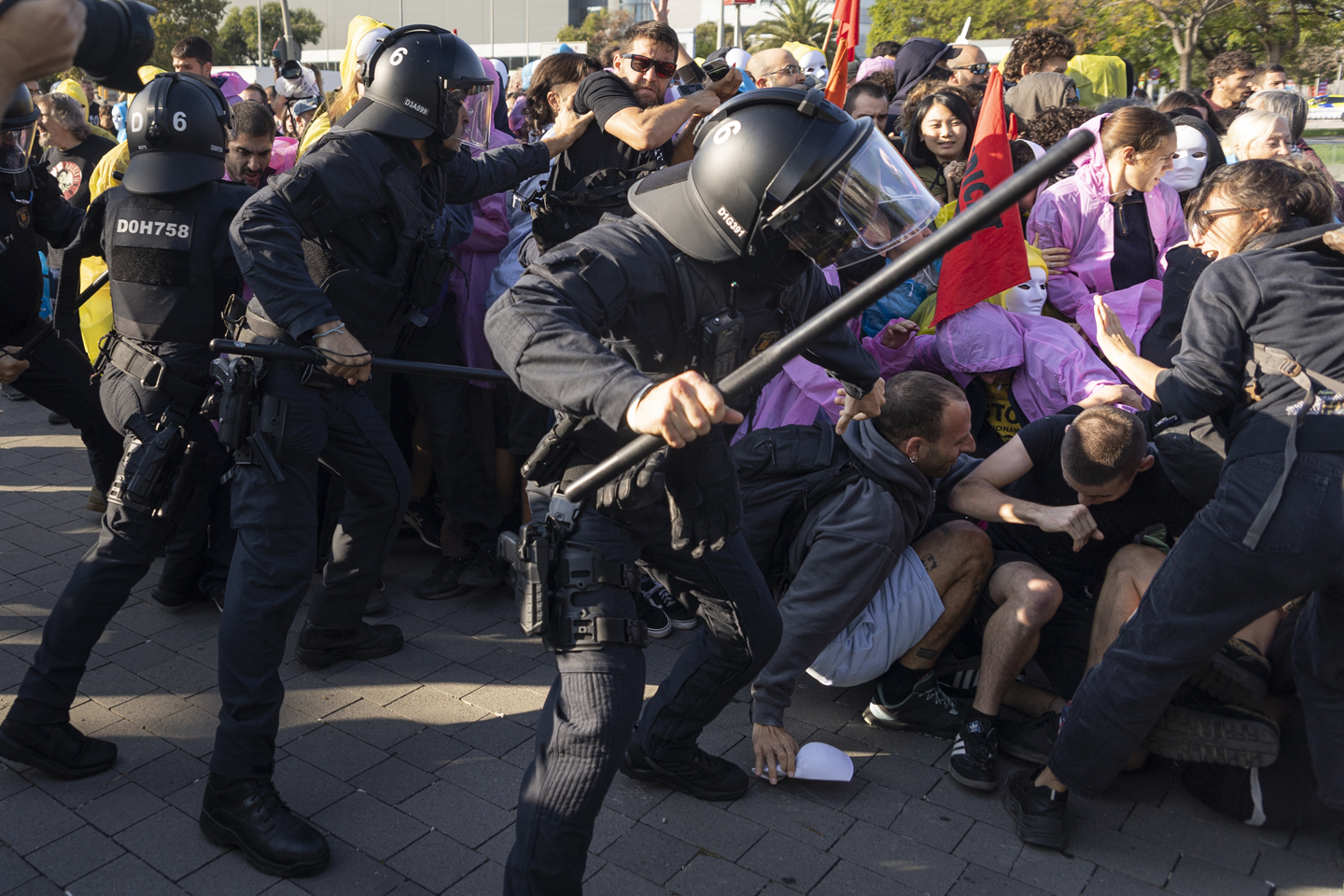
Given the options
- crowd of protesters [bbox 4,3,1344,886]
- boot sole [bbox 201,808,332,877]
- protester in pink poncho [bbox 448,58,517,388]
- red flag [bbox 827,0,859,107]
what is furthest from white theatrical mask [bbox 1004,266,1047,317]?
boot sole [bbox 201,808,332,877]

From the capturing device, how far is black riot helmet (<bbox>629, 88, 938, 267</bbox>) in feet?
7.30

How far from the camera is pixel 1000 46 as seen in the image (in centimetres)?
2062

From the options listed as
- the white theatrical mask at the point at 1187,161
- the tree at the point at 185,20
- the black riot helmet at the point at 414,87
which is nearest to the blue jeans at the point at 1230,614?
the black riot helmet at the point at 414,87

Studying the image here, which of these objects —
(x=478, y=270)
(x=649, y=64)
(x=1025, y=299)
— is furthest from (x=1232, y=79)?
(x=478, y=270)

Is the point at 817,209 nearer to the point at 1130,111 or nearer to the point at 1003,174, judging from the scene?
the point at 1003,174

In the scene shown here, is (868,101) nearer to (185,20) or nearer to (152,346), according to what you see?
(152,346)

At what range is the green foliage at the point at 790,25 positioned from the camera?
51.5 m

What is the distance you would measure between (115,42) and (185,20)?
48.3m

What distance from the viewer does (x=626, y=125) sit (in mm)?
4145

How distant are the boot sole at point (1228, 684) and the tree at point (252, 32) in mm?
56949

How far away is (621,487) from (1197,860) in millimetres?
2017

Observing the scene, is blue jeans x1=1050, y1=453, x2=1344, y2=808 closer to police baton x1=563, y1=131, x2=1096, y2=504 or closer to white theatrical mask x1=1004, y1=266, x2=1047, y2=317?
police baton x1=563, y1=131, x2=1096, y2=504

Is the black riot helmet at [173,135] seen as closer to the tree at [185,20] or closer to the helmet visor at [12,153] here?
the helmet visor at [12,153]

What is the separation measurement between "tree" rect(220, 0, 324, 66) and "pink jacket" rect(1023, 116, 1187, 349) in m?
54.9
